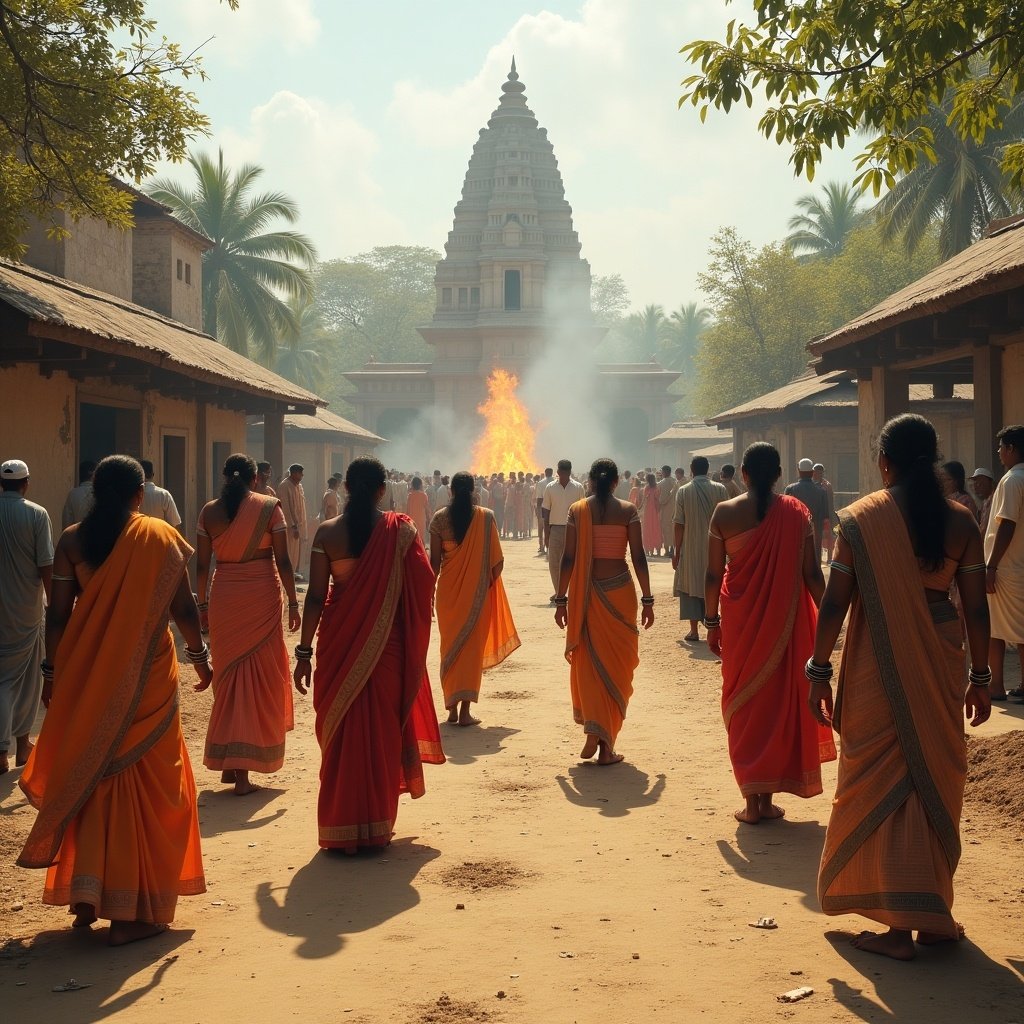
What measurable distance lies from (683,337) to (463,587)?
3686 inches

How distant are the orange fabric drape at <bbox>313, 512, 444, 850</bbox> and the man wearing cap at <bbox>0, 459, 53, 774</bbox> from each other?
7.98ft

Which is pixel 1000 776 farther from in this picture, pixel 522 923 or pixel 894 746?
pixel 522 923

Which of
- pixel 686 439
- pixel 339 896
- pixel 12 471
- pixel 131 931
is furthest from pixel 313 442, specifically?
pixel 131 931

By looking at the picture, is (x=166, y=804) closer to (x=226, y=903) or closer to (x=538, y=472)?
(x=226, y=903)

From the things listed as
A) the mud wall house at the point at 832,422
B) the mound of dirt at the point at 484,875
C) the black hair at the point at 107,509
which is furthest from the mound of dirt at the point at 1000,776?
the mud wall house at the point at 832,422

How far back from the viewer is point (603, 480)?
7699 millimetres

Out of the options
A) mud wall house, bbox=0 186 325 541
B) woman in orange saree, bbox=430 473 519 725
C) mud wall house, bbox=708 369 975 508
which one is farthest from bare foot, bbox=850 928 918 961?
mud wall house, bbox=708 369 975 508

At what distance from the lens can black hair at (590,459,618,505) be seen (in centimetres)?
768

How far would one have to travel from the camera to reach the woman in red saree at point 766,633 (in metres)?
5.93

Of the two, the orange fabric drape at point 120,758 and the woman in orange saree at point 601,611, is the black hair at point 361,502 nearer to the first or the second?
the orange fabric drape at point 120,758

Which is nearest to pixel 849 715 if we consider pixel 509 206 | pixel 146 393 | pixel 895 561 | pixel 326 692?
pixel 895 561

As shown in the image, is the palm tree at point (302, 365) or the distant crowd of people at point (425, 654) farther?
the palm tree at point (302, 365)

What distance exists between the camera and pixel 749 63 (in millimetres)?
6840

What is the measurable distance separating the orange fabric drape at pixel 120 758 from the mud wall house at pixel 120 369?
17.6ft
